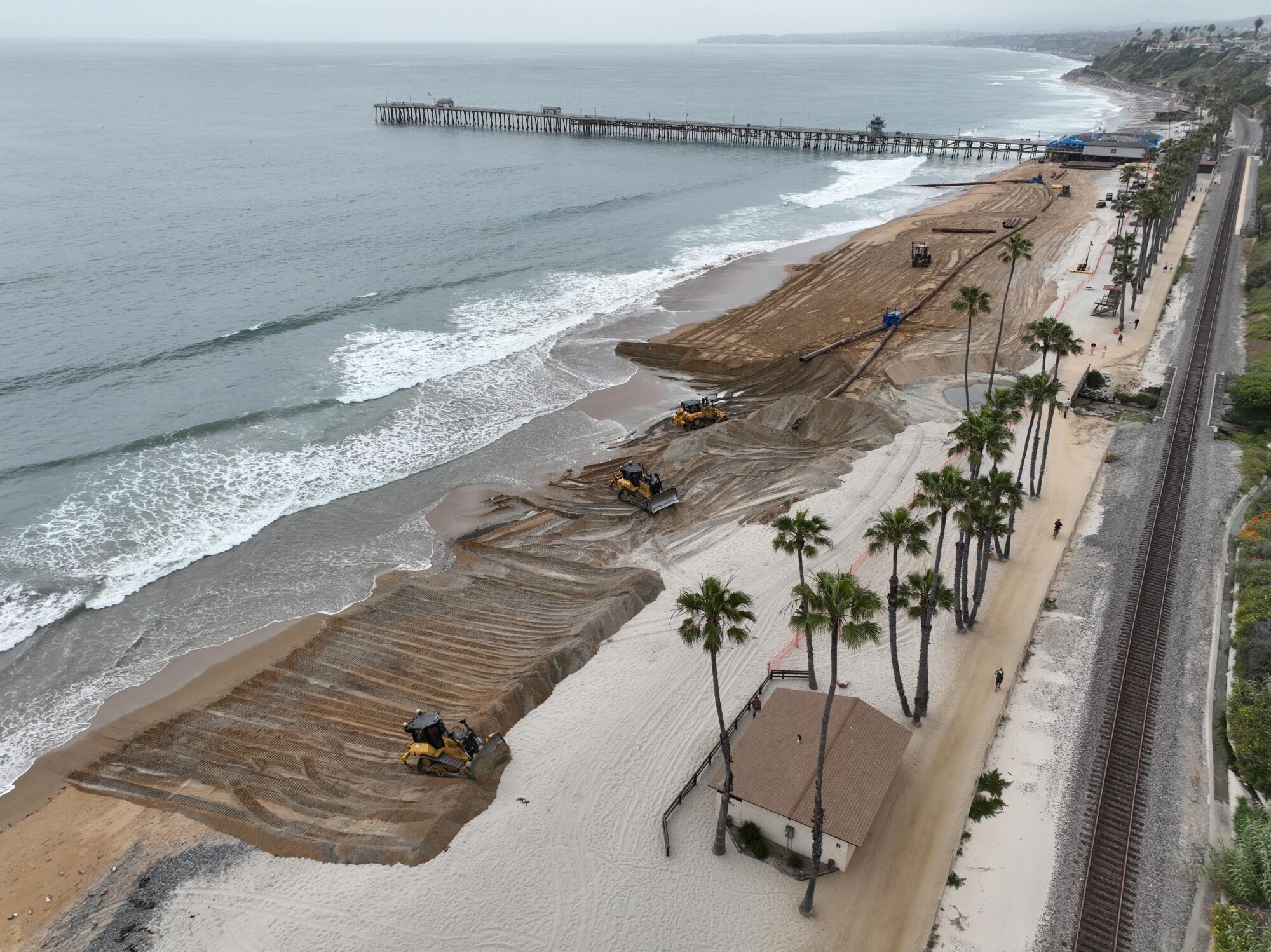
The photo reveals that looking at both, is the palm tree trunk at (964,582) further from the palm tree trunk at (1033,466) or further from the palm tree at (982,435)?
the palm tree trunk at (1033,466)

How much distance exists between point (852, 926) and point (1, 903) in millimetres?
22060

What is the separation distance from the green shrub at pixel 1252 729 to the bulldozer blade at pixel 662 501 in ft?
73.4

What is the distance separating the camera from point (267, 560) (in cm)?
3809

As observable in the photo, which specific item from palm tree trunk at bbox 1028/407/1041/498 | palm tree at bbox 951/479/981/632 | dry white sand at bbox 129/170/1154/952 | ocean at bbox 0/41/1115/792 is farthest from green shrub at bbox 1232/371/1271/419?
ocean at bbox 0/41/1115/792

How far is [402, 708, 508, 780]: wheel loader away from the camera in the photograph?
24812 millimetres

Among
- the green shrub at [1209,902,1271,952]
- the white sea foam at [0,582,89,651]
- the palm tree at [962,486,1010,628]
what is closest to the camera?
the green shrub at [1209,902,1271,952]

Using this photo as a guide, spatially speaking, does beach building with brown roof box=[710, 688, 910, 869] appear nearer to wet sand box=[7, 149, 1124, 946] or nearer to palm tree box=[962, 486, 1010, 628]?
palm tree box=[962, 486, 1010, 628]

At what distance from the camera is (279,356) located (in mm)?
59250

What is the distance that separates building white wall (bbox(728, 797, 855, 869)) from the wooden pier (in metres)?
149

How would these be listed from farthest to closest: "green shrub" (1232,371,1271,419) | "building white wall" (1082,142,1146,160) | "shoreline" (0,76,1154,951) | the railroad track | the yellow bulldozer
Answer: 1. "building white wall" (1082,142,1146,160)
2. the yellow bulldozer
3. "green shrub" (1232,371,1271,419)
4. "shoreline" (0,76,1154,951)
5. the railroad track

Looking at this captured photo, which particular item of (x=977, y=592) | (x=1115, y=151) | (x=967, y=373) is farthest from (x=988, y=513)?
(x=1115, y=151)

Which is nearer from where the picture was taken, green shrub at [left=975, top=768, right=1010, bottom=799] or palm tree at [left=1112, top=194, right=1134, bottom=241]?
green shrub at [left=975, top=768, right=1010, bottom=799]

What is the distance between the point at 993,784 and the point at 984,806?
965 mm

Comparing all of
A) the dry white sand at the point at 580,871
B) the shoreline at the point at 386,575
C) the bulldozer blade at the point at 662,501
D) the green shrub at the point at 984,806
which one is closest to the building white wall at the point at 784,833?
the dry white sand at the point at 580,871
